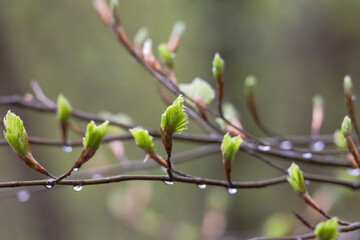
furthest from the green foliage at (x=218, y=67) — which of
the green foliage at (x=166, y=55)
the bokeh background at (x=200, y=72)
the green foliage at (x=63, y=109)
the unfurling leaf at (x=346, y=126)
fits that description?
the bokeh background at (x=200, y=72)

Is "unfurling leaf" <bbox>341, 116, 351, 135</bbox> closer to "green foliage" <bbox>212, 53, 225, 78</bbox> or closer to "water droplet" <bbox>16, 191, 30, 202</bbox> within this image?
"green foliage" <bbox>212, 53, 225, 78</bbox>

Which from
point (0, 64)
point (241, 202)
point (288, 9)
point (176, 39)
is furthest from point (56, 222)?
point (176, 39)

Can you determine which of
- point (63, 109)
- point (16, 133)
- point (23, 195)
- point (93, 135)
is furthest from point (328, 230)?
point (23, 195)

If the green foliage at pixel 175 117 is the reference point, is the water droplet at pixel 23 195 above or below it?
above

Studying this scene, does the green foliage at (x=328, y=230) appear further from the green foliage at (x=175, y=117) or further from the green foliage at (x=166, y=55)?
the green foliage at (x=166, y=55)

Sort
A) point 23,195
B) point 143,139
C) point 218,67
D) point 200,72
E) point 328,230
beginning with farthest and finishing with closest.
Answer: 1. point 200,72
2. point 23,195
3. point 218,67
4. point 143,139
5. point 328,230

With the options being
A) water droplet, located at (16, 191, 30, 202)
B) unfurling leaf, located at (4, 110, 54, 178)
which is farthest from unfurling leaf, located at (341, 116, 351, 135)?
water droplet, located at (16, 191, 30, 202)

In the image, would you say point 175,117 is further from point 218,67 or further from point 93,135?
point 218,67
